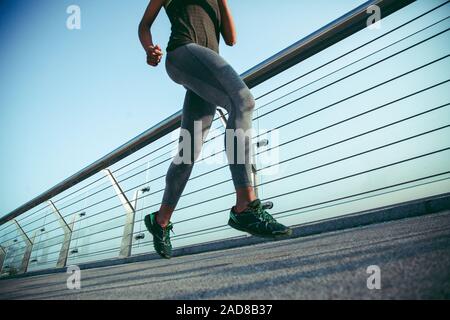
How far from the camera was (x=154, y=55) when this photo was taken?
45.9 inches

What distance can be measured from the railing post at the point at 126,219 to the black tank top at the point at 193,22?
1.64m

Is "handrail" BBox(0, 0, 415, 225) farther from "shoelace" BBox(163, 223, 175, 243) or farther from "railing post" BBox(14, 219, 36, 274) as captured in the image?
"railing post" BBox(14, 219, 36, 274)

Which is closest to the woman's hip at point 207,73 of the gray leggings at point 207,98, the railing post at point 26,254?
the gray leggings at point 207,98

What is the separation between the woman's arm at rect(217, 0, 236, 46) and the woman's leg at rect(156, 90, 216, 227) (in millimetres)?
348

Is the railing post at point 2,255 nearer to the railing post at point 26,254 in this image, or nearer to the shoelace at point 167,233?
the railing post at point 26,254

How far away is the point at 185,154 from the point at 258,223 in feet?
1.61

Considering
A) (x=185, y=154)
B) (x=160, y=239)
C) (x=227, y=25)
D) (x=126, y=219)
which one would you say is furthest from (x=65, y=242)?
(x=227, y=25)

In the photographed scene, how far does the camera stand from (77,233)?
2.91 metres
